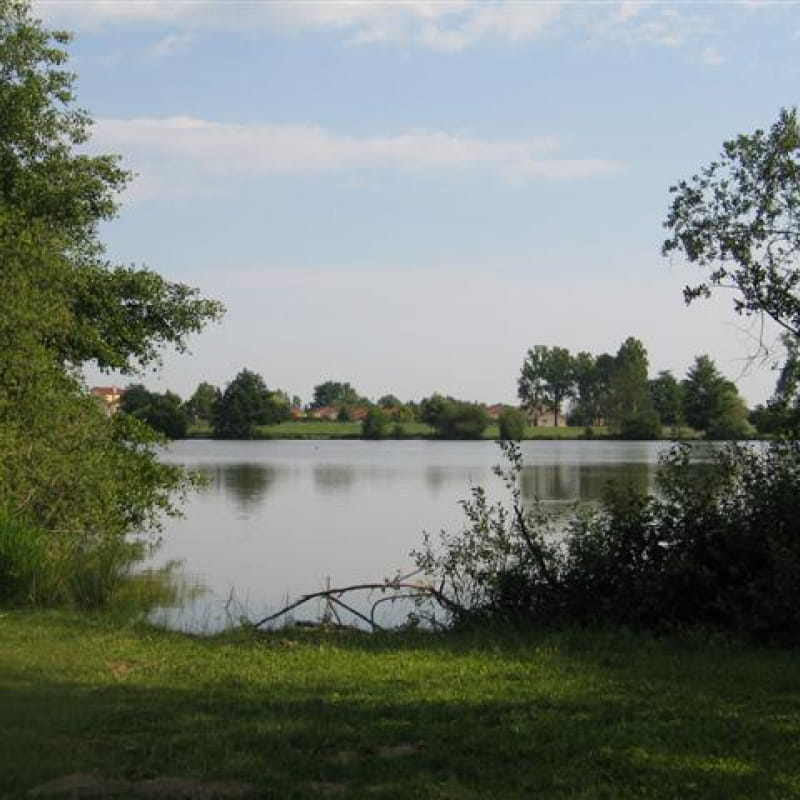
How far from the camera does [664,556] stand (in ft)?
33.3

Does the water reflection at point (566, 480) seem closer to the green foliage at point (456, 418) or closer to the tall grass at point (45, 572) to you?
the tall grass at point (45, 572)

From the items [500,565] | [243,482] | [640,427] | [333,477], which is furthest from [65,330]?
[640,427]

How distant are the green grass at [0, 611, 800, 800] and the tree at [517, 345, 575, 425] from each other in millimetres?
126800

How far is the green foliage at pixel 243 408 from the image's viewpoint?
12512cm

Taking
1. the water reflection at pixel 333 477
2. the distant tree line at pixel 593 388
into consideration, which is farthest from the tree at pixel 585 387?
the water reflection at pixel 333 477

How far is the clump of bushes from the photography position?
9.51 metres

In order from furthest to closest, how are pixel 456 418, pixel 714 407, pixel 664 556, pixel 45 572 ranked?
pixel 456 418, pixel 714 407, pixel 45 572, pixel 664 556

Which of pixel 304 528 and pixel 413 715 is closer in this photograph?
pixel 413 715

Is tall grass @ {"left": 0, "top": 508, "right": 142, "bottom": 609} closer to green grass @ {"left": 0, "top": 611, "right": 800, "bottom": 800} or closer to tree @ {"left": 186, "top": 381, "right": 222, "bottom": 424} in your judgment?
green grass @ {"left": 0, "top": 611, "right": 800, "bottom": 800}

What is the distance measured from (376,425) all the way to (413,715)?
4960 inches

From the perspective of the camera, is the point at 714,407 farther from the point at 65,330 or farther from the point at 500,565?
the point at 65,330

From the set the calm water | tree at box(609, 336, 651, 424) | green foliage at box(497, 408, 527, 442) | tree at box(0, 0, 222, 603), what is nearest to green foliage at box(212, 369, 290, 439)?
green foliage at box(497, 408, 527, 442)

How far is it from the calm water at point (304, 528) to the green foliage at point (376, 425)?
76.1m

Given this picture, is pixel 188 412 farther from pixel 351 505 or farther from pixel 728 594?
pixel 728 594
